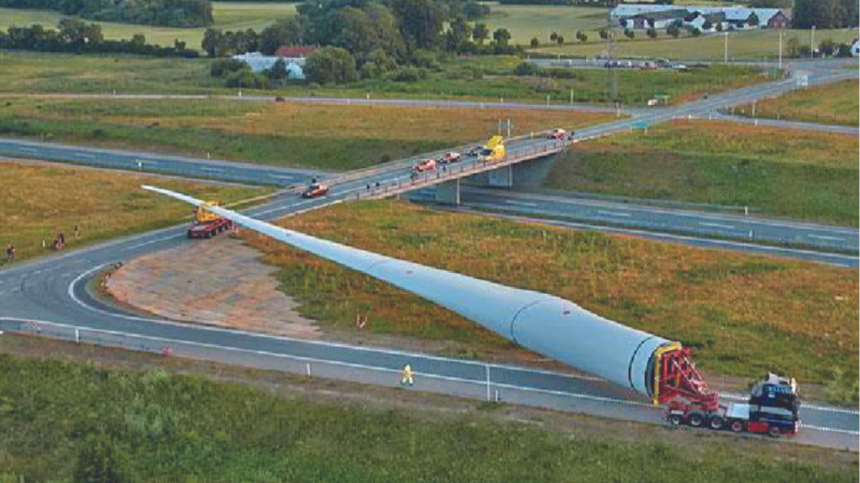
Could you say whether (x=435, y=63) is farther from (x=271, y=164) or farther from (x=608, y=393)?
(x=608, y=393)

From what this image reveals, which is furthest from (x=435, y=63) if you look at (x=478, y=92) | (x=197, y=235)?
(x=197, y=235)

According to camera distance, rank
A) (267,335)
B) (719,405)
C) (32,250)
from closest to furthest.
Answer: (719,405) < (267,335) < (32,250)

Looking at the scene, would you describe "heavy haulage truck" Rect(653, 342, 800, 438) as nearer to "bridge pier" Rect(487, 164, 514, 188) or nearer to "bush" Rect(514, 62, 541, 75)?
"bridge pier" Rect(487, 164, 514, 188)

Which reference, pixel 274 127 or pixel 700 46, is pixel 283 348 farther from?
pixel 700 46

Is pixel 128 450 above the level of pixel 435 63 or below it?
below

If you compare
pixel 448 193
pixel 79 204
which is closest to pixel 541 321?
pixel 448 193

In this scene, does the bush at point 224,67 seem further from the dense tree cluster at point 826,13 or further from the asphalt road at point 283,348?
the dense tree cluster at point 826,13
